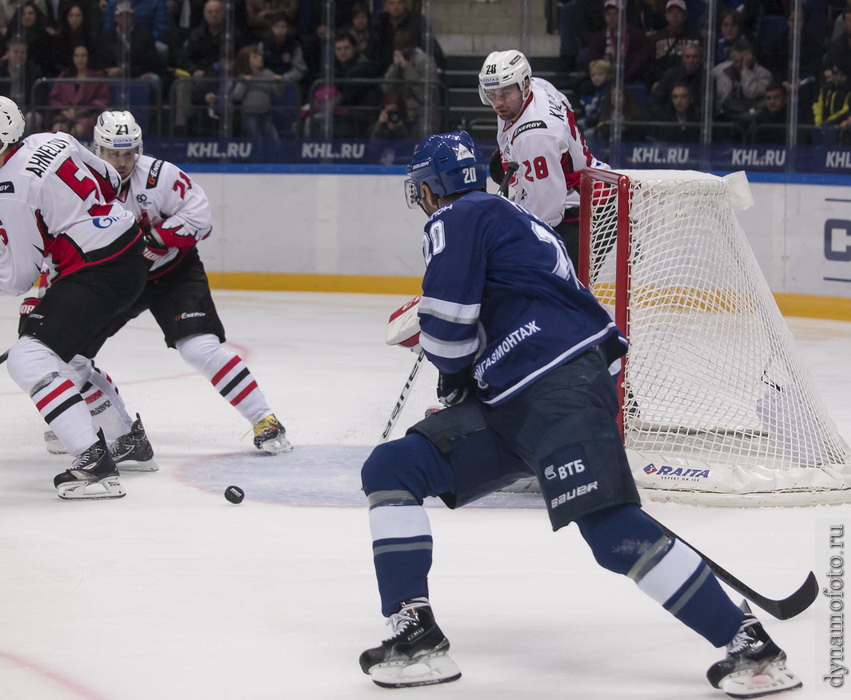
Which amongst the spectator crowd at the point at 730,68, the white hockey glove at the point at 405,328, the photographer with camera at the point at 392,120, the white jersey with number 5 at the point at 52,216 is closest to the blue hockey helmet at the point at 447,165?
the white hockey glove at the point at 405,328

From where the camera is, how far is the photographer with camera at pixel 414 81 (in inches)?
355

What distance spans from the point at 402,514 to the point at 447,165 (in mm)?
663

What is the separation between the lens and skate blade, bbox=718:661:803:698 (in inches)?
91.7

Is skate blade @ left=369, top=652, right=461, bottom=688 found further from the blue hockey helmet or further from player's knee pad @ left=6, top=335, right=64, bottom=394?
player's knee pad @ left=6, top=335, right=64, bottom=394

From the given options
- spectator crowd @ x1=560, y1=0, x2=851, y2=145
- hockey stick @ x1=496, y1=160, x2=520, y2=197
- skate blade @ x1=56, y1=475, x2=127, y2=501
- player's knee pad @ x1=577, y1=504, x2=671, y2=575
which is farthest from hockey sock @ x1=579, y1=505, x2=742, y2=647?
spectator crowd @ x1=560, y1=0, x2=851, y2=145

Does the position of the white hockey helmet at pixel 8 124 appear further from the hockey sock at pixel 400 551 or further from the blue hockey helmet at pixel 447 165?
the hockey sock at pixel 400 551

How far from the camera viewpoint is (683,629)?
277 cm

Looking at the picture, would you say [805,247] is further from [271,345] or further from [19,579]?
[19,579]

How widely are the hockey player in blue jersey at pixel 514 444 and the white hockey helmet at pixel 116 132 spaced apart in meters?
2.15

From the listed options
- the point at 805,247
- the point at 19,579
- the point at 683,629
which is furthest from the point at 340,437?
the point at 805,247

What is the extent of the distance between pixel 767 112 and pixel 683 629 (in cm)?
622

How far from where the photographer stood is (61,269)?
402 centimetres

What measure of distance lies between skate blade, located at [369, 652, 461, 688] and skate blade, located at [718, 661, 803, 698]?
0.49 metres

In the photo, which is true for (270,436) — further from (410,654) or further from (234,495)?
(410,654)
